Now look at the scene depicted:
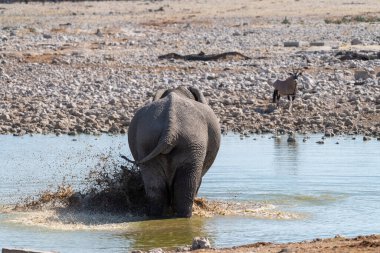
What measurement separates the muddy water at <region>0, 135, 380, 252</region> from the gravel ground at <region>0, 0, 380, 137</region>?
4.30 feet

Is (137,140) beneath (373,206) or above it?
above

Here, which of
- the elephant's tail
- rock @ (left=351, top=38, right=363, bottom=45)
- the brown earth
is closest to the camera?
the brown earth

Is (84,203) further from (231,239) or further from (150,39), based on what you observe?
(150,39)

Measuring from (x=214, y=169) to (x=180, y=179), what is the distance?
165 inches

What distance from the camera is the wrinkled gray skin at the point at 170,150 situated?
11914mm

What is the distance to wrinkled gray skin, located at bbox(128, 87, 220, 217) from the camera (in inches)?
469

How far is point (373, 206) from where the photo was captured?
12938 millimetres

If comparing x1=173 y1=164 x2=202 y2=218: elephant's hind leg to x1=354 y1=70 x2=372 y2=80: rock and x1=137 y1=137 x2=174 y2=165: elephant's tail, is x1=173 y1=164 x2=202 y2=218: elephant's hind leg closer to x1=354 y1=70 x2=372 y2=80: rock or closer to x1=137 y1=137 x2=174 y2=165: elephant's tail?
x1=137 y1=137 x2=174 y2=165: elephant's tail

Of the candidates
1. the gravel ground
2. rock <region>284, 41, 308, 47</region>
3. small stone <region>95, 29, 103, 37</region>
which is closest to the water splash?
the gravel ground

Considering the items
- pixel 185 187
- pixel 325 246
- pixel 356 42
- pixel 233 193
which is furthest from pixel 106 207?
pixel 356 42

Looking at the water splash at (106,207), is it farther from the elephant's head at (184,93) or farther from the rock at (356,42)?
the rock at (356,42)

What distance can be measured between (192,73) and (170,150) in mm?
15327

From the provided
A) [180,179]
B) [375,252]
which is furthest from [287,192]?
[375,252]

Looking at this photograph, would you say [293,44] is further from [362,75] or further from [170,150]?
[170,150]
